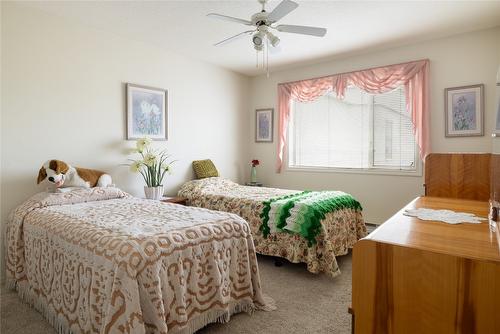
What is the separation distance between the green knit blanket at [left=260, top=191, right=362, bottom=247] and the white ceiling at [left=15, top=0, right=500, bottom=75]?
1827 mm

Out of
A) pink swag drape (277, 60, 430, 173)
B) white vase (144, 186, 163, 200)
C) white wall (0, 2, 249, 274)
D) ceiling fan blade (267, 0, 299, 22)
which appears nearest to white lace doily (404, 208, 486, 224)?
ceiling fan blade (267, 0, 299, 22)

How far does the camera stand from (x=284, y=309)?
219 centimetres

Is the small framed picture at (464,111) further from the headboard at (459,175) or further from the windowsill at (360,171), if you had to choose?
the headboard at (459,175)

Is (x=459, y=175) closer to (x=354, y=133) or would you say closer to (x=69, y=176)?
(x=354, y=133)

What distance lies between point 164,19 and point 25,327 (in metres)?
2.84

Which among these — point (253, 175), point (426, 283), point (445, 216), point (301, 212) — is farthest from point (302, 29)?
point (253, 175)

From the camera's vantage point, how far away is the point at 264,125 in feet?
17.3

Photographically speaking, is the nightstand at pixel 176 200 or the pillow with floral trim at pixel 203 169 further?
the pillow with floral trim at pixel 203 169

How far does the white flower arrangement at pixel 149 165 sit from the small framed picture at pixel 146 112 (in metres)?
0.19

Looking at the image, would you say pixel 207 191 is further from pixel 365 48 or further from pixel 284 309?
pixel 365 48

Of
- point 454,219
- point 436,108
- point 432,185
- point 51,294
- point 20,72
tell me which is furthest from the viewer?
point 436,108

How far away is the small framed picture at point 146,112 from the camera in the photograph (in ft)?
11.9

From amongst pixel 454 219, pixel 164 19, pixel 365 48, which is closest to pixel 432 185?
pixel 454 219

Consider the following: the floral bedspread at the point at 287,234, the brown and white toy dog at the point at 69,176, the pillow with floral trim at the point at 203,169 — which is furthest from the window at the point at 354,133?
the brown and white toy dog at the point at 69,176
